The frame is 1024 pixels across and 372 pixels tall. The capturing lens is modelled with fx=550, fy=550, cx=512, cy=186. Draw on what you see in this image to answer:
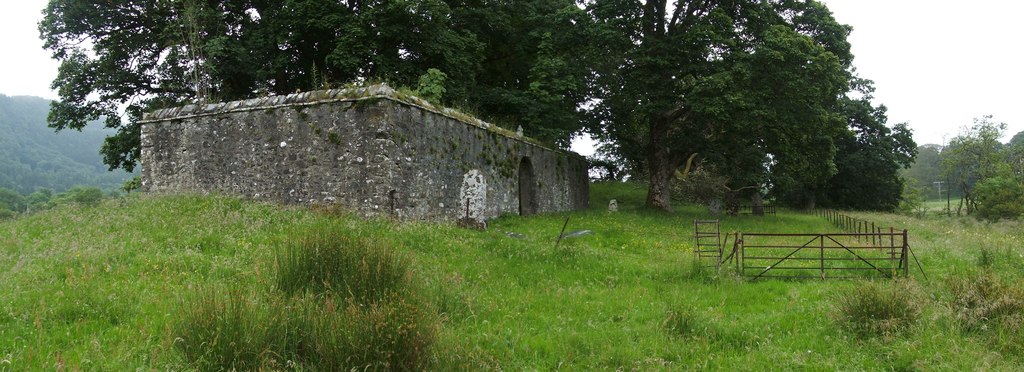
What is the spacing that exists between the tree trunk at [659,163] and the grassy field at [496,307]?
14985 mm

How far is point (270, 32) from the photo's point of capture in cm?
2206

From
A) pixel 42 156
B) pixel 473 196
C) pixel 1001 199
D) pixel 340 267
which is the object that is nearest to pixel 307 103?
pixel 473 196

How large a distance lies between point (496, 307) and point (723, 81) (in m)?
15.7

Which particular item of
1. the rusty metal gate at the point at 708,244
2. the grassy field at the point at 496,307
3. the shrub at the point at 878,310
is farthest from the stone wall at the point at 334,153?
the shrub at the point at 878,310

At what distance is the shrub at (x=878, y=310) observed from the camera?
5852 millimetres

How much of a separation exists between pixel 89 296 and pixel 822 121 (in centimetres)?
2300

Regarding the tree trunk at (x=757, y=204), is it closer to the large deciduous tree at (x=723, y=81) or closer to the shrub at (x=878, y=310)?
the large deciduous tree at (x=723, y=81)

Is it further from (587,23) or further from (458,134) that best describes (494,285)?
(587,23)

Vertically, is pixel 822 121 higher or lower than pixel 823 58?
lower

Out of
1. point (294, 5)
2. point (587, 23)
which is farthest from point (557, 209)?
point (294, 5)

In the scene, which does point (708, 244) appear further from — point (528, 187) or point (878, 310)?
point (528, 187)

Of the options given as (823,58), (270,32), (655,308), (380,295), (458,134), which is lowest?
(655,308)

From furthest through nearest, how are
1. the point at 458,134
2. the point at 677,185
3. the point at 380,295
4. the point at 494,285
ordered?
the point at 677,185 < the point at 458,134 < the point at 494,285 < the point at 380,295

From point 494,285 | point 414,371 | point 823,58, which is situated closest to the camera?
point 414,371
